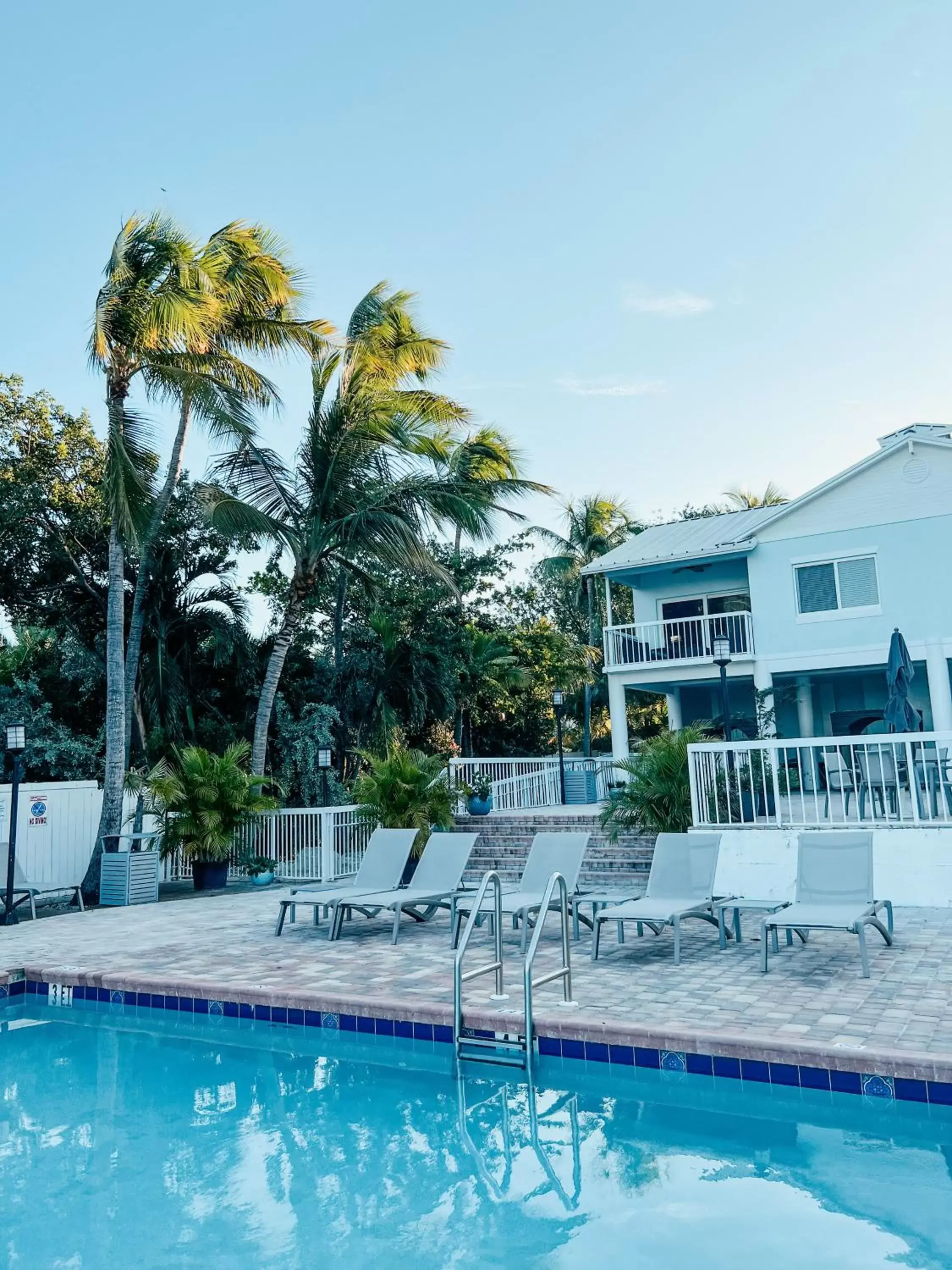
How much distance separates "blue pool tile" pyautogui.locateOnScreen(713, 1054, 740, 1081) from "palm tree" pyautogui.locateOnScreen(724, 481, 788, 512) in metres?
33.3

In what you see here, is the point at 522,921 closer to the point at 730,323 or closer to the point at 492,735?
the point at 730,323

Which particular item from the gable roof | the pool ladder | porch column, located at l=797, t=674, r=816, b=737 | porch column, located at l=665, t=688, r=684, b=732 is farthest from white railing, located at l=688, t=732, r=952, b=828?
porch column, located at l=665, t=688, r=684, b=732

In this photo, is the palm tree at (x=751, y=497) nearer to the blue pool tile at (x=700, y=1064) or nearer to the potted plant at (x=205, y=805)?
the potted plant at (x=205, y=805)

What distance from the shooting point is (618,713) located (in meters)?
21.5

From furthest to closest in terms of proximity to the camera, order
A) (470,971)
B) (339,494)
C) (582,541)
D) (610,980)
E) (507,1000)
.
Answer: (582,541) < (339,494) < (470,971) < (610,980) < (507,1000)

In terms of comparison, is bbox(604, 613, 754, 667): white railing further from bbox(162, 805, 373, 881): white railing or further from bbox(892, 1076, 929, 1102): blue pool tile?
bbox(892, 1076, 929, 1102): blue pool tile

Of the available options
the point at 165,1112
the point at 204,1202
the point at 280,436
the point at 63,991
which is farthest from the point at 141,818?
the point at 204,1202

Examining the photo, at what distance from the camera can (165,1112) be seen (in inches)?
233

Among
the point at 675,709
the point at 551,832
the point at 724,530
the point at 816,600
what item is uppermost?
the point at 724,530

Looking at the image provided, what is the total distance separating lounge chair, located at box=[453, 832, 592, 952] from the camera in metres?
9.33

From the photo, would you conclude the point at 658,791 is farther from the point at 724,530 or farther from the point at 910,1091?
the point at 724,530

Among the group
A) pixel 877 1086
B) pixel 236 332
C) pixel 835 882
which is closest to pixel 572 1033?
pixel 877 1086

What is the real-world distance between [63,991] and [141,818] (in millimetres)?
6179

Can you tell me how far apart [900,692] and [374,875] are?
7.67 m
